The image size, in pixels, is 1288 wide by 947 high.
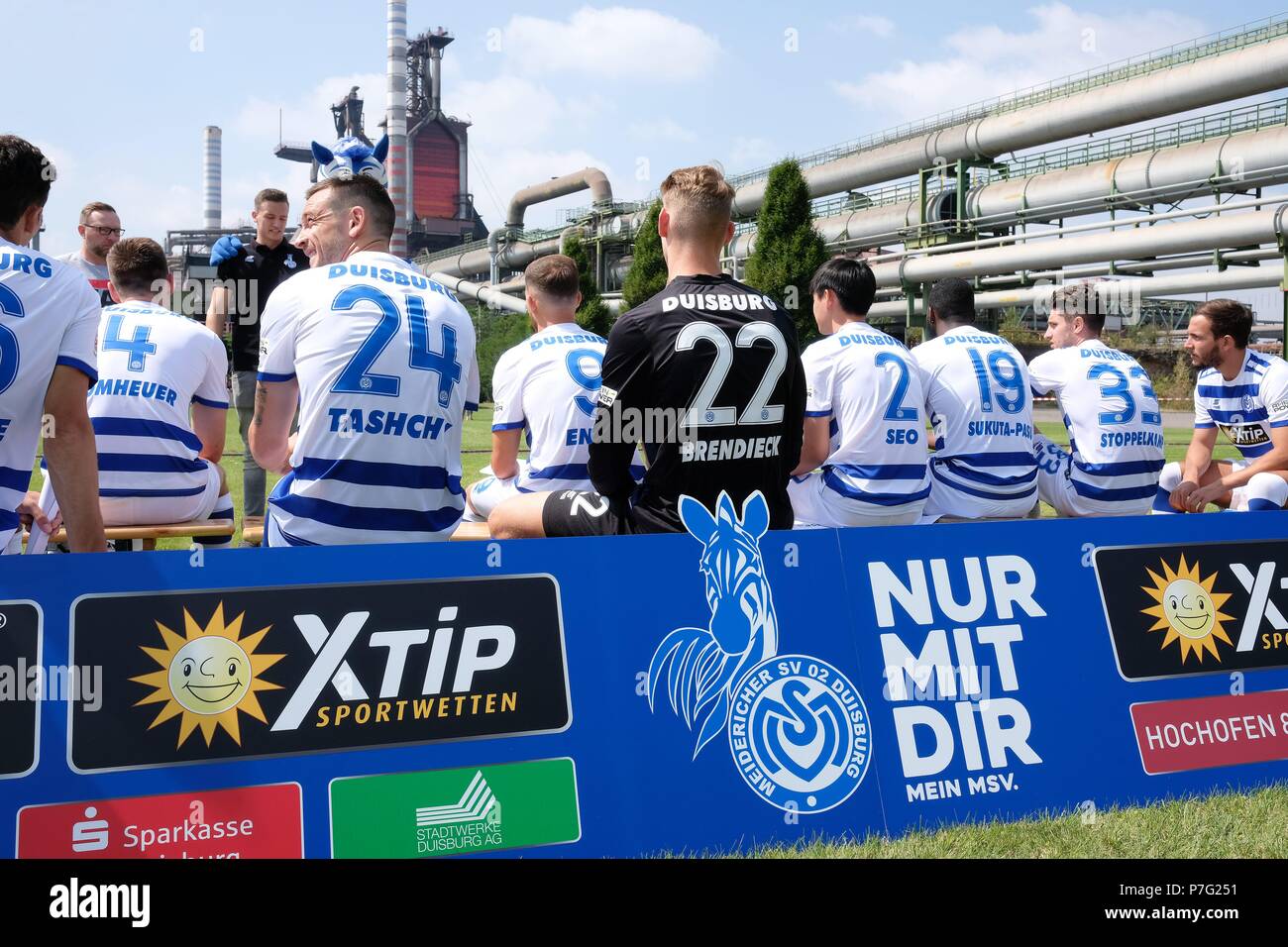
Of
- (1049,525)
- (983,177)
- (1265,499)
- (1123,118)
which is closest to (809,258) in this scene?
(983,177)

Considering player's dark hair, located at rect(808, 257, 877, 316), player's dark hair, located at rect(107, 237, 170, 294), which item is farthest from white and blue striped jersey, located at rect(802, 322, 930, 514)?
player's dark hair, located at rect(107, 237, 170, 294)

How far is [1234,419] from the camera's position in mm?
6652

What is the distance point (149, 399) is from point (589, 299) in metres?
37.7

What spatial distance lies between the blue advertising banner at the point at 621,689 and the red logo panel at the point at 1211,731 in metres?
0.01

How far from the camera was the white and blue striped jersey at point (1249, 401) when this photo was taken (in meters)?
6.36

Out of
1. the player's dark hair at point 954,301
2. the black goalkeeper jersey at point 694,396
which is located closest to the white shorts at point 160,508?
the black goalkeeper jersey at point 694,396

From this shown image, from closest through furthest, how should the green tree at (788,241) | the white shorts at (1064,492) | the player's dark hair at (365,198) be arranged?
the player's dark hair at (365,198) → the white shorts at (1064,492) → the green tree at (788,241)

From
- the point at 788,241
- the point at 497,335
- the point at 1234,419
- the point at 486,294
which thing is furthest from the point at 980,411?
A: the point at 486,294

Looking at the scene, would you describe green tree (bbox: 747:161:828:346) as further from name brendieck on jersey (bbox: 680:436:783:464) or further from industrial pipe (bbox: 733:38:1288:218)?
name brendieck on jersey (bbox: 680:436:783:464)

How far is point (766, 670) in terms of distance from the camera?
10.3 ft

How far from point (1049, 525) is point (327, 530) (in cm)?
239

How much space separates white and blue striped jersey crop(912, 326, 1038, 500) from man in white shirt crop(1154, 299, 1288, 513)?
4.68 feet

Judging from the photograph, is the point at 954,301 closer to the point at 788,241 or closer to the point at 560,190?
the point at 788,241

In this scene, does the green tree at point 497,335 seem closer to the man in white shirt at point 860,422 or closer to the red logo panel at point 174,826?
the man in white shirt at point 860,422
